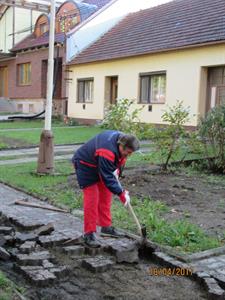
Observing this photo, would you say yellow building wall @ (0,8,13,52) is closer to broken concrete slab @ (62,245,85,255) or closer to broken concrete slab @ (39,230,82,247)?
broken concrete slab @ (39,230,82,247)

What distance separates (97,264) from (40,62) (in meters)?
26.3

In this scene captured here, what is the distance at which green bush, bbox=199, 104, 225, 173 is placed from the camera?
10.9m

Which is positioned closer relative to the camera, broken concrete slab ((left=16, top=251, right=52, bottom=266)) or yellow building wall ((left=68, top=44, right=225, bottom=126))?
broken concrete slab ((left=16, top=251, right=52, bottom=266))

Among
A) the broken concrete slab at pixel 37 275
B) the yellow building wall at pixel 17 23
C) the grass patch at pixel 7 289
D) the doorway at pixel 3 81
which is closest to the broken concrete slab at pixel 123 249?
the broken concrete slab at pixel 37 275

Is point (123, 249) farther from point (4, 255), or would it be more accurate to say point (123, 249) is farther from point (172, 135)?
point (172, 135)

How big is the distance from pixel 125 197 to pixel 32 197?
360 centimetres

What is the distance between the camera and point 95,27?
89.8ft

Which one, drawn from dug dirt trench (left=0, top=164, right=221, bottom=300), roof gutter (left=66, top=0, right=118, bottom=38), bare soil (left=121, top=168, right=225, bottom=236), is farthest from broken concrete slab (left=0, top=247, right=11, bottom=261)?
roof gutter (left=66, top=0, right=118, bottom=38)

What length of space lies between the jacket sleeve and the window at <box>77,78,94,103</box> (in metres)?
21.1

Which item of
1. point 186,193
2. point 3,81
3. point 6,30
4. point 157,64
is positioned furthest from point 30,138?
point 6,30

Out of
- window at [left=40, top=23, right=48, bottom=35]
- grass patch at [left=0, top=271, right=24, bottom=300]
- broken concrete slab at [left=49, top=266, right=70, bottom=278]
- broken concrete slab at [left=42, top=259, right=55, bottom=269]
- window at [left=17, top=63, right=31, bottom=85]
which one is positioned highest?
window at [left=40, top=23, right=48, bottom=35]

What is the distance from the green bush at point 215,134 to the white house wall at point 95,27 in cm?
1731

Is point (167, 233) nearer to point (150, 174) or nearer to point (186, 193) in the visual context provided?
point (186, 193)

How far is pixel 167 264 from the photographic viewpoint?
5.12m
